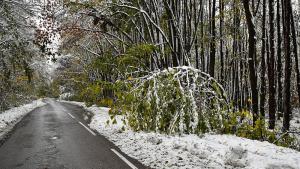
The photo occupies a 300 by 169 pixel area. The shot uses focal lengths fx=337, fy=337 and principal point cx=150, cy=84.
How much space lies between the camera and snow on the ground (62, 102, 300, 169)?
7.24m

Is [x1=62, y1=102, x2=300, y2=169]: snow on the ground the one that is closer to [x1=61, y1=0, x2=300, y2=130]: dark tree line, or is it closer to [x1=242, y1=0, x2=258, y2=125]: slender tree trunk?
[x1=61, y1=0, x2=300, y2=130]: dark tree line

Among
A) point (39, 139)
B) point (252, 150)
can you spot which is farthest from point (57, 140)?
point (252, 150)

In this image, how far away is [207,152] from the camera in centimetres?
827

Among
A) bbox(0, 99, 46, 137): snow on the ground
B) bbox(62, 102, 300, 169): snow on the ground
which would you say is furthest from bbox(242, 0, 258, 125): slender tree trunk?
bbox(0, 99, 46, 137): snow on the ground

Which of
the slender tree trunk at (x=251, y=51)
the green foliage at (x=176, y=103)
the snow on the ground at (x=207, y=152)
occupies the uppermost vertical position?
the slender tree trunk at (x=251, y=51)

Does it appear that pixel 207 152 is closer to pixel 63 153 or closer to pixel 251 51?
pixel 251 51

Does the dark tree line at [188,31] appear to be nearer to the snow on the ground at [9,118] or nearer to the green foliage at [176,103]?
the green foliage at [176,103]

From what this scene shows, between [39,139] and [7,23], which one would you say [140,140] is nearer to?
[39,139]

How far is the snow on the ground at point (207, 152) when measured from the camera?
724 cm

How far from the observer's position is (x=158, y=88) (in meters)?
11.0

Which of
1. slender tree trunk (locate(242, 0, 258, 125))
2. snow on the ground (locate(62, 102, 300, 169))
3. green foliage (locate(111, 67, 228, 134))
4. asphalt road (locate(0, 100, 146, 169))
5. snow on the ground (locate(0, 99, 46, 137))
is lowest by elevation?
snow on the ground (locate(0, 99, 46, 137))

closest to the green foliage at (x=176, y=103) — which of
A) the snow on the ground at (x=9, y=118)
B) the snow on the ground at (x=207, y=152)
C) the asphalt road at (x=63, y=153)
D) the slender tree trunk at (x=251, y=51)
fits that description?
the snow on the ground at (x=207, y=152)

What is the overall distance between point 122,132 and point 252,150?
6.64m

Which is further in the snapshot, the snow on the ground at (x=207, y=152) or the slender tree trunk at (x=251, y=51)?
the slender tree trunk at (x=251, y=51)
